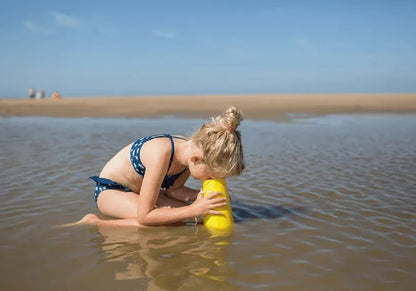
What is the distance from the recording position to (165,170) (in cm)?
338

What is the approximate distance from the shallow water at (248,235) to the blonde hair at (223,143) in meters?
0.65

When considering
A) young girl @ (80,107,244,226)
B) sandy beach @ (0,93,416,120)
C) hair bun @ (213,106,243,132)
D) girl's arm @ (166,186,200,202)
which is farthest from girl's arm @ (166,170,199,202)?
sandy beach @ (0,93,416,120)

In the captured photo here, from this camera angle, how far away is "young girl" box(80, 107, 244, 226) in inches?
127

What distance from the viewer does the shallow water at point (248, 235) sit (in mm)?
2631

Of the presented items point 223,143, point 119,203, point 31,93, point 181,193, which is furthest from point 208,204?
point 31,93

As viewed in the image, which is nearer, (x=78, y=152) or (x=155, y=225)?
(x=155, y=225)

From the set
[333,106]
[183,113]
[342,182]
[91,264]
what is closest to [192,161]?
[91,264]

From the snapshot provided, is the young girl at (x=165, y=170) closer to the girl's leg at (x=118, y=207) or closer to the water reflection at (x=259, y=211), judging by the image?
the girl's leg at (x=118, y=207)

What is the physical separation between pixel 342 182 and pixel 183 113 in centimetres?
1282

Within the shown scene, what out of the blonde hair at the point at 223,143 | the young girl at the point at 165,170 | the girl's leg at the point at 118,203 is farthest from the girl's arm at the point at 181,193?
the blonde hair at the point at 223,143

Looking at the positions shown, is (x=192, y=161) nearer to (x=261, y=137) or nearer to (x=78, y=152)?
(x=78, y=152)

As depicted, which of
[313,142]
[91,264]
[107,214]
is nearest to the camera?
[91,264]

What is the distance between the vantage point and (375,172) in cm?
583

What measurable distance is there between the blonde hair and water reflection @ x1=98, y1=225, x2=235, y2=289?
65 cm
